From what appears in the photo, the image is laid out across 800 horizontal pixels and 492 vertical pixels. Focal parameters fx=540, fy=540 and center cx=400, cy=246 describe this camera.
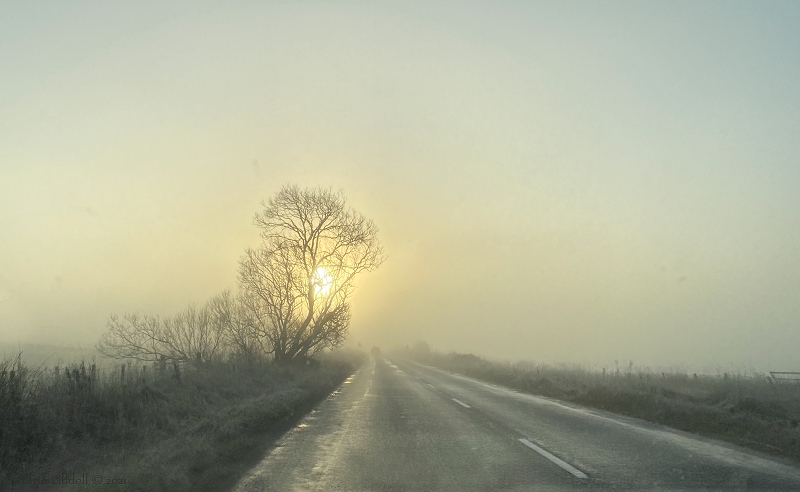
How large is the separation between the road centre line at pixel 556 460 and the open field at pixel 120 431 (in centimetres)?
521

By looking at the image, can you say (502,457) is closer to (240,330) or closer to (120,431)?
(120,431)

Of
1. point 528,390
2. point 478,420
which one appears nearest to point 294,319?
point 528,390

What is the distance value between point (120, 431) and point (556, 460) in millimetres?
8393

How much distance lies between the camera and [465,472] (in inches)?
338

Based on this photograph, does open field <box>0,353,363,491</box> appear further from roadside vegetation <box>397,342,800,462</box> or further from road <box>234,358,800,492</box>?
roadside vegetation <box>397,342,800,462</box>

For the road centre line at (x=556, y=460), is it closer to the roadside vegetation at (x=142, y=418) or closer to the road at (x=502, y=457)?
the road at (x=502, y=457)

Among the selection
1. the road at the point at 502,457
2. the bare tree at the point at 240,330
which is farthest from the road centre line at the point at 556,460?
the bare tree at the point at 240,330

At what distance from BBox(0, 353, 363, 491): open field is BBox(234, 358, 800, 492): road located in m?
0.83

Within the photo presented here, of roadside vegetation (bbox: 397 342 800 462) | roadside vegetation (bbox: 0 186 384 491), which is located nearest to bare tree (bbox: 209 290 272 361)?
roadside vegetation (bbox: 0 186 384 491)

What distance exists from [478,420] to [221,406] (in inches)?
294

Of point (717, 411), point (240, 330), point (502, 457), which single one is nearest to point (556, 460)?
point (502, 457)

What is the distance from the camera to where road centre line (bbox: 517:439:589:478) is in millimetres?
8359

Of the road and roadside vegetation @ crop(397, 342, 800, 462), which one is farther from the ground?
roadside vegetation @ crop(397, 342, 800, 462)

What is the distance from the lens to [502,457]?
31.7 feet
